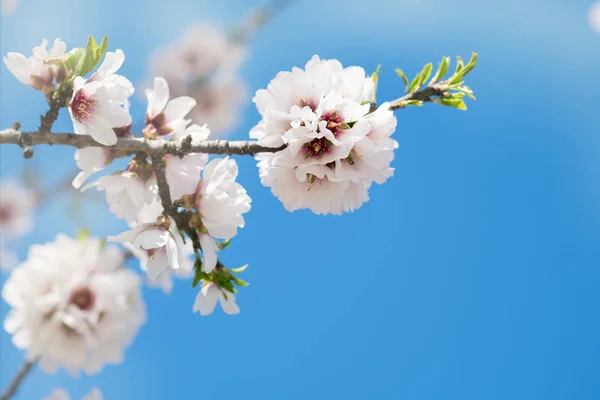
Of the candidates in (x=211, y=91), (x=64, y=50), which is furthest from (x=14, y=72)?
(x=211, y=91)

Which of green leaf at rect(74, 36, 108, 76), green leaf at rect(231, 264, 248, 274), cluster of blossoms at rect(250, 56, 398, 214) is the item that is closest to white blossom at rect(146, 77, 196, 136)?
green leaf at rect(74, 36, 108, 76)

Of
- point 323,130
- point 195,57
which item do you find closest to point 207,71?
point 195,57

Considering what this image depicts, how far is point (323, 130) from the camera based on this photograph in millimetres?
1529

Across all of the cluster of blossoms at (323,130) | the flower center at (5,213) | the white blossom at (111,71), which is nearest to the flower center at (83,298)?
the white blossom at (111,71)

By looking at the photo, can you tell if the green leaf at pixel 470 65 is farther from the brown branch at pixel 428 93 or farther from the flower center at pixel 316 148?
the flower center at pixel 316 148

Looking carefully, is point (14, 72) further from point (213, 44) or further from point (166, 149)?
point (213, 44)

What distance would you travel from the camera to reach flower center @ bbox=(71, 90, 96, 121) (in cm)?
172

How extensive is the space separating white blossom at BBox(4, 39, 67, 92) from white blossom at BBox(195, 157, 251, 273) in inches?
23.3

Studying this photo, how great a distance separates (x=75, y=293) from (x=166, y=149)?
1407 millimetres

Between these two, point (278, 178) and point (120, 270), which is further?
point (120, 270)

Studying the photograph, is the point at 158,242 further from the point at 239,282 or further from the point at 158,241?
the point at 239,282

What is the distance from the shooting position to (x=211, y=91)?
611 centimetres

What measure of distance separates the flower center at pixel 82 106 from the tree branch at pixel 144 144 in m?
0.08

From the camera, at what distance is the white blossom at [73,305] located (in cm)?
261
